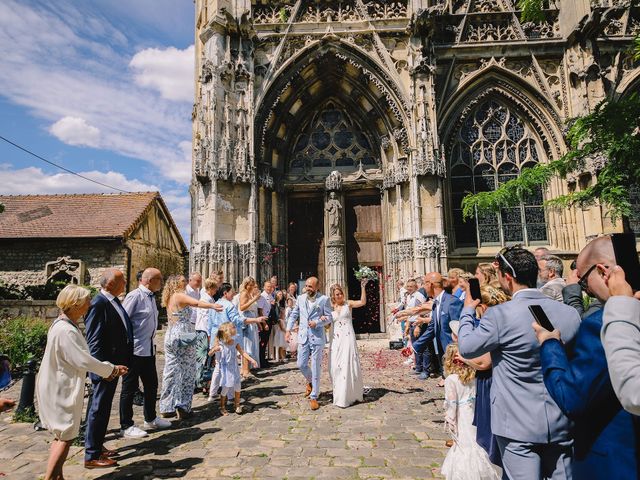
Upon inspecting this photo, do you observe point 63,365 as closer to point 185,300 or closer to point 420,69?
point 185,300

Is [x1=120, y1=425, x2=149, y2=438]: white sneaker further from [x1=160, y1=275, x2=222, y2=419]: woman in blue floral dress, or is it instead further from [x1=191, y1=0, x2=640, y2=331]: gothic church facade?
[x1=191, y1=0, x2=640, y2=331]: gothic church facade

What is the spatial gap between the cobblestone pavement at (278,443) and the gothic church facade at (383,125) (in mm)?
6478

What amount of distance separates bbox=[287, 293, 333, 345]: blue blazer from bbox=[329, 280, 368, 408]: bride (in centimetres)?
15

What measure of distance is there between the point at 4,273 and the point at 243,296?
55.6ft

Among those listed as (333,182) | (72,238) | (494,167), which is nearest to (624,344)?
(333,182)

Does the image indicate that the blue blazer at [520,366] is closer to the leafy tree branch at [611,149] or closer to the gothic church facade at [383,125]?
the leafy tree branch at [611,149]

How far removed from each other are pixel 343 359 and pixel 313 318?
0.79 metres

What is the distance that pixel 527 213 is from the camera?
13680 millimetres

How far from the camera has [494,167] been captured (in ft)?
45.0

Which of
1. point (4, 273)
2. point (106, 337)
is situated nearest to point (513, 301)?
point (106, 337)

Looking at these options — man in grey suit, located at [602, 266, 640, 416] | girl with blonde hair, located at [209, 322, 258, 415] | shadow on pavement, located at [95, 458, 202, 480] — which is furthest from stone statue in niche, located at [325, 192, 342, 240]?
man in grey suit, located at [602, 266, 640, 416]

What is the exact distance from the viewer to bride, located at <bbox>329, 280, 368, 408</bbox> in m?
6.14

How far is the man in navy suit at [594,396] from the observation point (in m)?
1.60

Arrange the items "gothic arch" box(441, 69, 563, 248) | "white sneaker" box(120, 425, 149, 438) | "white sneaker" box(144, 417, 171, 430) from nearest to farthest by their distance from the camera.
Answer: "white sneaker" box(120, 425, 149, 438) → "white sneaker" box(144, 417, 171, 430) → "gothic arch" box(441, 69, 563, 248)
